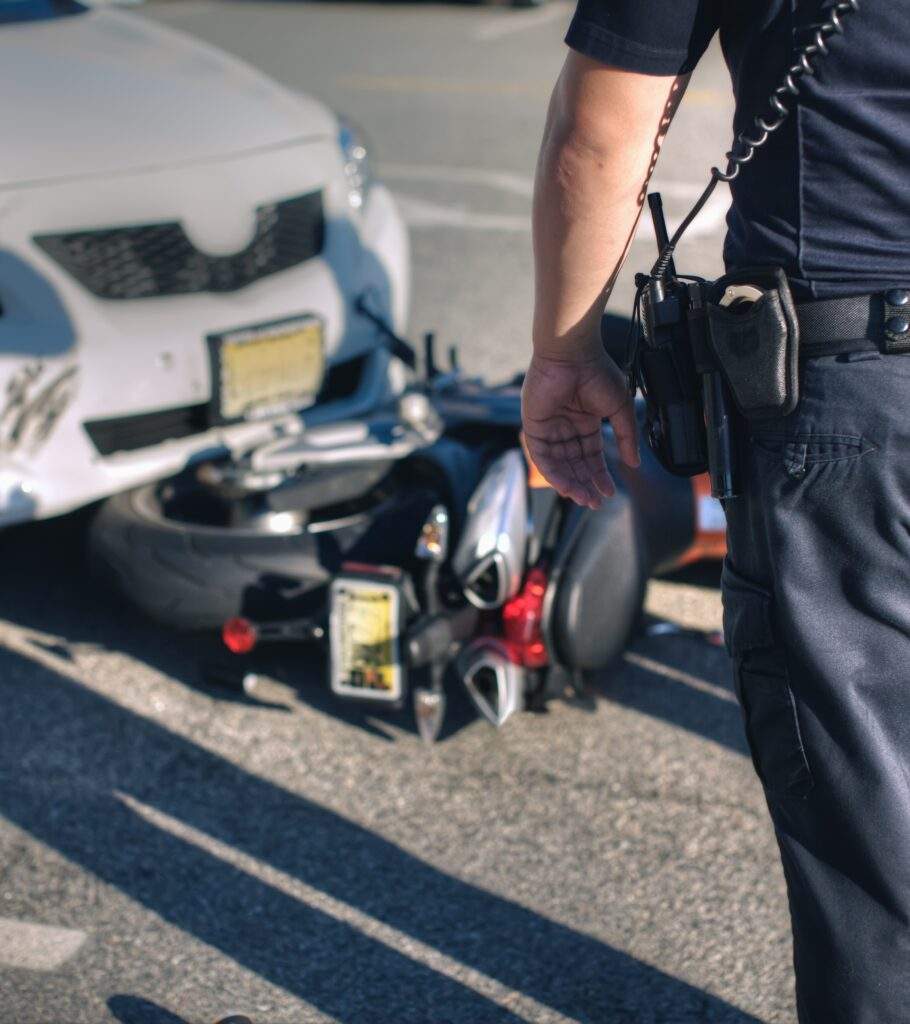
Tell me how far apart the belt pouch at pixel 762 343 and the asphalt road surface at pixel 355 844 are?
115cm

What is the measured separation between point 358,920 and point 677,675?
3.44 feet

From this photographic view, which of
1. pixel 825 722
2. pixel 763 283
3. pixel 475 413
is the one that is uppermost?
pixel 763 283

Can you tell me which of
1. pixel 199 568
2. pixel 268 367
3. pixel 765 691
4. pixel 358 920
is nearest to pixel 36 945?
pixel 358 920

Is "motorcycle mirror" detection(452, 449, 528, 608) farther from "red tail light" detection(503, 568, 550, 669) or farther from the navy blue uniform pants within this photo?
the navy blue uniform pants

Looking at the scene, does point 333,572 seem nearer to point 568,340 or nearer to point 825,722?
point 568,340

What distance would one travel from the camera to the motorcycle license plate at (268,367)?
3422 millimetres

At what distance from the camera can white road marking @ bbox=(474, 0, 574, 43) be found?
38.8ft

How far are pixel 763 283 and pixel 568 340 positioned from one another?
0.28 m

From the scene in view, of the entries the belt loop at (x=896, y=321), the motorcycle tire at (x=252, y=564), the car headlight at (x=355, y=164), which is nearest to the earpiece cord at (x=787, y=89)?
the belt loop at (x=896, y=321)

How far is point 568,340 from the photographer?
5.86 ft

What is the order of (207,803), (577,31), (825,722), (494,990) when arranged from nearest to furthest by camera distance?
(577,31) → (825,722) → (494,990) → (207,803)

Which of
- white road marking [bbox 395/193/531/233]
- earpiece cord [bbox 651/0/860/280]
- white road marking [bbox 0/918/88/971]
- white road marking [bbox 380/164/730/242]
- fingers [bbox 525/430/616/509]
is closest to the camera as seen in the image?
earpiece cord [bbox 651/0/860/280]

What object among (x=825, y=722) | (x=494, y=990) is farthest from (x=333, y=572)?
(x=825, y=722)

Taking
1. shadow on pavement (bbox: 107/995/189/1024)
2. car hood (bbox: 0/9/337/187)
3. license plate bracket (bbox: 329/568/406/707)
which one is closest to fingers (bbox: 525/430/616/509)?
license plate bracket (bbox: 329/568/406/707)
